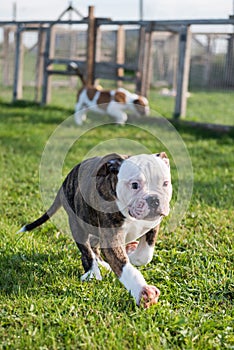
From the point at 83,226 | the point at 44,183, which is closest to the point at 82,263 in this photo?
the point at 83,226

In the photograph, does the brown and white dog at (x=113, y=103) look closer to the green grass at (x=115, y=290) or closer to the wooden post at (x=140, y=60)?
the wooden post at (x=140, y=60)

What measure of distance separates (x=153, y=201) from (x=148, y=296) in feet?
1.66

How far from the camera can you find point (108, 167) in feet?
9.61

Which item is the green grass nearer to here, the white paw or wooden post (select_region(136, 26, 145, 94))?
the white paw

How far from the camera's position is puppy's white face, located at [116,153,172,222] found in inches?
108

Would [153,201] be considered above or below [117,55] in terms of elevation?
below

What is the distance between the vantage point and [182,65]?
1021 cm

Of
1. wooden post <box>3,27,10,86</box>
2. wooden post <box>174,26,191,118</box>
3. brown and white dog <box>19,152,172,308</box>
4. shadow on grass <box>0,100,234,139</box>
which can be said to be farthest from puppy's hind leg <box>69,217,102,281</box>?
wooden post <box>3,27,10,86</box>

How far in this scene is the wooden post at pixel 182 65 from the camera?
10.0 m

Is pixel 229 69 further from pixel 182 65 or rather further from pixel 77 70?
pixel 182 65

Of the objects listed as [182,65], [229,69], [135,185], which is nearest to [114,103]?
[182,65]

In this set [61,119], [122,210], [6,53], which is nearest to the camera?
[122,210]

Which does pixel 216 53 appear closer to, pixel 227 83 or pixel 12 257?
pixel 227 83

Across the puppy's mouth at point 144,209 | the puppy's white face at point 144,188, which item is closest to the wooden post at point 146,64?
the puppy's white face at point 144,188
